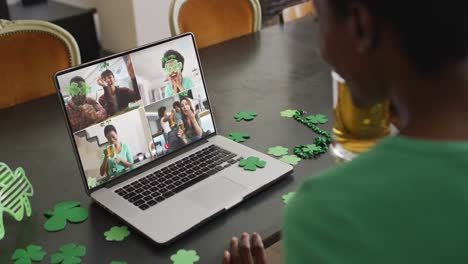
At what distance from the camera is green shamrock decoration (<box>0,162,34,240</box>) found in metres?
1.02

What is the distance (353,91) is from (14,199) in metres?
0.71

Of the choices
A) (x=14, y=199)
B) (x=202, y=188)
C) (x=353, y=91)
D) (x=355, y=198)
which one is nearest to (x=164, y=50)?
(x=202, y=188)

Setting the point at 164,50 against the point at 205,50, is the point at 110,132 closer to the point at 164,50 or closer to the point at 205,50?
the point at 164,50

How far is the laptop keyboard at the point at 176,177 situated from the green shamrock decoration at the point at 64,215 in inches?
3.2

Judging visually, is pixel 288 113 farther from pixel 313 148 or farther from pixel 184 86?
pixel 184 86

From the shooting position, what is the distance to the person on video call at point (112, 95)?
1097 millimetres

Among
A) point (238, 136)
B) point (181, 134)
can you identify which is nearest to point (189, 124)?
point (181, 134)

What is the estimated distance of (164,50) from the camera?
1186 mm

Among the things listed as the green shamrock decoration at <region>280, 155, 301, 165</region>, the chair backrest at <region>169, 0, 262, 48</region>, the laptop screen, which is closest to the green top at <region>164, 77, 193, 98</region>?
the laptop screen

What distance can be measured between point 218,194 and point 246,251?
0.17m

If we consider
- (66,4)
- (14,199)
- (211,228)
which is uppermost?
(66,4)

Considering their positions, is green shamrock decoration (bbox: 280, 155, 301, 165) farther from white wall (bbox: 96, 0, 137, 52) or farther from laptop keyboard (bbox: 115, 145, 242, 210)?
white wall (bbox: 96, 0, 137, 52)

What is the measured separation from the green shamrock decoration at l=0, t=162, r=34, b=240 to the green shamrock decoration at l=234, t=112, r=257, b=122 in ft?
1.76

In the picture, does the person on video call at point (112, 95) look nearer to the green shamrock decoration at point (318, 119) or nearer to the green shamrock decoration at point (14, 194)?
the green shamrock decoration at point (14, 194)
